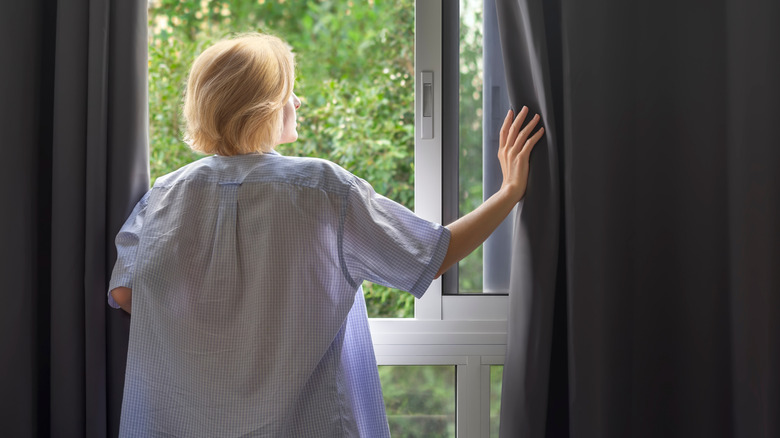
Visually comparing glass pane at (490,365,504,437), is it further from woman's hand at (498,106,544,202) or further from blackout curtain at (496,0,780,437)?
woman's hand at (498,106,544,202)

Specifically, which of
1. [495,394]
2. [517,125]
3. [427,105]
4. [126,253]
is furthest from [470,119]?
[126,253]

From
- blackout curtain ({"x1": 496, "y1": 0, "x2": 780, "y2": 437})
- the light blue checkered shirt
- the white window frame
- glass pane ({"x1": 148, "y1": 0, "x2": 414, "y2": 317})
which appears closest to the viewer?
the light blue checkered shirt

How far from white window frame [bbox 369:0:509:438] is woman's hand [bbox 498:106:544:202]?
0.90ft

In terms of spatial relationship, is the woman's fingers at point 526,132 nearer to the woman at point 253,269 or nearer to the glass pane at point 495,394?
the woman at point 253,269

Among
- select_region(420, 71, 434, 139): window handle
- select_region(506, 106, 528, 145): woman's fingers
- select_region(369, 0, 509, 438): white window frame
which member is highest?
select_region(420, 71, 434, 139): window handle

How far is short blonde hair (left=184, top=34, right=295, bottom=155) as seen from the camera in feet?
3.99

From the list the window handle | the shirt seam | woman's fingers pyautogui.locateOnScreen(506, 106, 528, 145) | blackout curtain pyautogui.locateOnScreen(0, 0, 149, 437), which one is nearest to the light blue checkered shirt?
the shirt seam

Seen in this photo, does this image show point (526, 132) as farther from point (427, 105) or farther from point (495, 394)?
point (495, 394)

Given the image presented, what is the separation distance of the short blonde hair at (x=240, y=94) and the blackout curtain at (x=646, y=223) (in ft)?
1.66

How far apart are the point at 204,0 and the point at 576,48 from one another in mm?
2533

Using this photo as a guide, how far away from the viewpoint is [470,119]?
165 centimetres

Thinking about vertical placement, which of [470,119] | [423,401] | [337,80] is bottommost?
[423,401]

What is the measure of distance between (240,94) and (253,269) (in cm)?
33

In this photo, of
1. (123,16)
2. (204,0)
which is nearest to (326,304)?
(123,16)
